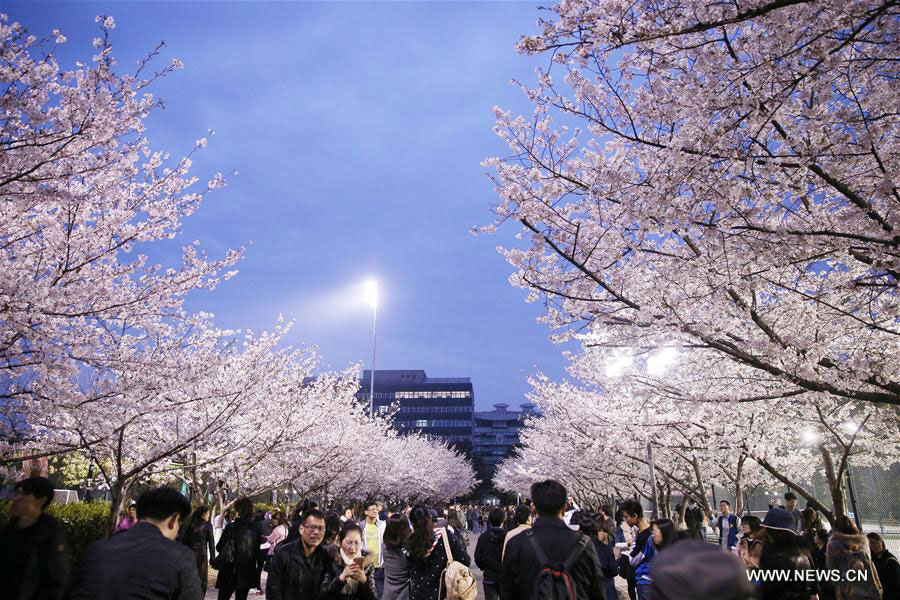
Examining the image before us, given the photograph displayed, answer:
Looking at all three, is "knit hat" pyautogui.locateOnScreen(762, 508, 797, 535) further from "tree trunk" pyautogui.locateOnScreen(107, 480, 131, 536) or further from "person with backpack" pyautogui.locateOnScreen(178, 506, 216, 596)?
"tree trunk" pyautogui.locateOnScreen(107, 480, 131, 536)

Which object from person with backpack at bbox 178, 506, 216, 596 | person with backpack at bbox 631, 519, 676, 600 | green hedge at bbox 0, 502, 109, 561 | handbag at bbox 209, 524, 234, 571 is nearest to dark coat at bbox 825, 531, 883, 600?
person with backpack at bbox 631, 519, 676, 600

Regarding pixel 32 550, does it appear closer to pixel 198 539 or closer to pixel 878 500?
pixel 198 539

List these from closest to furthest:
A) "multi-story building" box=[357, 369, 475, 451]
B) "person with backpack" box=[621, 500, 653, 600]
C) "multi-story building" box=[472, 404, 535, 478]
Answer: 1. "person with backpack" box=[621, 500, 653, 600]
2. "multi-story building" box=[357, 369, 475, 451]
3. "multi-story building" box=[472, 404, 535, 478]

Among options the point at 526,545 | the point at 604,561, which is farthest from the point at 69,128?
the point at 604,561

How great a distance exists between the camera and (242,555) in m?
7.34

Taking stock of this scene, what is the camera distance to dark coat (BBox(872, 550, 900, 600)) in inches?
248

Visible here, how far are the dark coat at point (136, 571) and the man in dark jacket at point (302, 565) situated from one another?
1788mm

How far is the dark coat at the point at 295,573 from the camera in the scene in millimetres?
4512

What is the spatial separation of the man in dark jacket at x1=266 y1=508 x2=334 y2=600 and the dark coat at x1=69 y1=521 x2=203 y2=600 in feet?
5.87

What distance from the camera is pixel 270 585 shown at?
4488mm

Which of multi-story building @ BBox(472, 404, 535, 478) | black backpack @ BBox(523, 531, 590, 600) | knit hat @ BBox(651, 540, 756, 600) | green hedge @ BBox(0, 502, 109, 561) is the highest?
multi-story building @ BBox(472, 404, 535, 478)

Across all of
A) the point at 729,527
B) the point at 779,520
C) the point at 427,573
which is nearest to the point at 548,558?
the point at 427,573

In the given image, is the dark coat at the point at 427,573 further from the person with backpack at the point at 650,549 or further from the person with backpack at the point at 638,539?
the person with backpack at the point at 638,539

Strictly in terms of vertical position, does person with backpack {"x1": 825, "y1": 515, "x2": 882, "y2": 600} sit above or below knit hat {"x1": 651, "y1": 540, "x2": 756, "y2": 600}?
below
